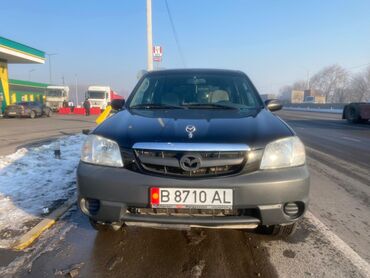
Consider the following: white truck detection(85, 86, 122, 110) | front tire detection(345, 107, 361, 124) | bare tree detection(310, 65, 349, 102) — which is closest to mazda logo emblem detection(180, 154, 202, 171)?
front tire detection(345, 107, 361, 124)

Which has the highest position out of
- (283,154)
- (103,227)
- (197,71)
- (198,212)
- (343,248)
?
(197,71)

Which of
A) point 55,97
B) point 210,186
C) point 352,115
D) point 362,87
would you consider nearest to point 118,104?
point 210,186

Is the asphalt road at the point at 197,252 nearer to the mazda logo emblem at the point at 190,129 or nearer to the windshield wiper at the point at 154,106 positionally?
the mazda logo emblem at the point at 190,129

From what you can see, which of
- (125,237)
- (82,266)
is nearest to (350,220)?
(125,237)

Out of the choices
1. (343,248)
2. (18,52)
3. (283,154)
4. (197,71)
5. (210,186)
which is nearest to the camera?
(210,186)

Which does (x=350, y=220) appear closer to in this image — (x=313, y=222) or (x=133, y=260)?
(x=313, y=222)

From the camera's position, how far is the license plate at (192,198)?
8.05 feet

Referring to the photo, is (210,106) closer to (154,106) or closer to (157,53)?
(154,106)

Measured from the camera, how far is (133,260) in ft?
8.99

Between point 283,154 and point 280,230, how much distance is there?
0.80 meters

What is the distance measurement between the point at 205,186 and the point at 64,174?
382 cm

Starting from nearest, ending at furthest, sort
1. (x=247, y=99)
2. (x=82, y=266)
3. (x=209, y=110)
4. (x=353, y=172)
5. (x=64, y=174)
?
(x=82, y=266) < (x=209, y=110) < (x=247, y=99) < (x=64, y=174) < (x=353, y=172)

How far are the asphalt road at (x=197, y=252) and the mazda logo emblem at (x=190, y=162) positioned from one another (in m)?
0.80

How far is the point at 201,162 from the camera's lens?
8.13ft
